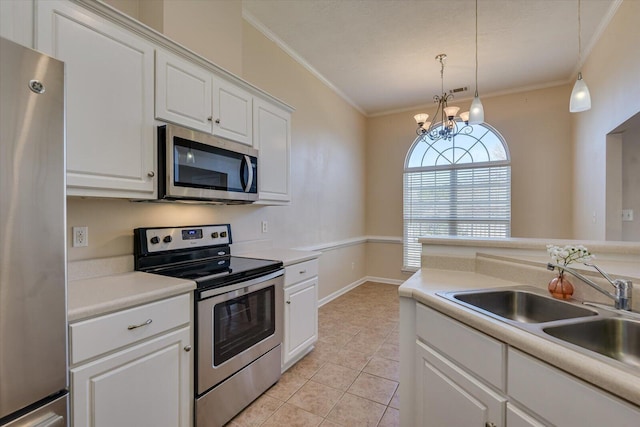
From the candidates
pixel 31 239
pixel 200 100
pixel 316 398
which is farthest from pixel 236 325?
pixel 200 100

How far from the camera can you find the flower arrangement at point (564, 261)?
4.59ft

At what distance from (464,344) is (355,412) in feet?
3.58

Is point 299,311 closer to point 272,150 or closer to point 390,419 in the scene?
point 390,419

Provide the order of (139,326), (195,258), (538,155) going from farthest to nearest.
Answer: (538,155), (195,258), (139,326)

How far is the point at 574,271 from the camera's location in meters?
1.39

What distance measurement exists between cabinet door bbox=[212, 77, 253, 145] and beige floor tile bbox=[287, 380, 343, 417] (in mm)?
1905

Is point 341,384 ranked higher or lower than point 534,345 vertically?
lower

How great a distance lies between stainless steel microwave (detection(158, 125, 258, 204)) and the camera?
173 cm

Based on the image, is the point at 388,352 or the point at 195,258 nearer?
the point at 195,258

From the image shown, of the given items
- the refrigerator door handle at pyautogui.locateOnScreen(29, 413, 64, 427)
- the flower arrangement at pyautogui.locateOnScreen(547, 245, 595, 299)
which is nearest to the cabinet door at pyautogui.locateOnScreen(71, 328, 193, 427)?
the refrigerator door handle at pyautogui.locateOnScreen(29, 413, 64, 427)

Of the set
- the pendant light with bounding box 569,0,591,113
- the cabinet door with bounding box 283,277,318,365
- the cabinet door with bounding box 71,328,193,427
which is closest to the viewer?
the cabinet door with bounding box 71,328,193,427

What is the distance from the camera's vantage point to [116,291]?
139 cm

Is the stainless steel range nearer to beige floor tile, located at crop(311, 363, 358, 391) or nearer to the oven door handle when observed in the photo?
the oven door handle

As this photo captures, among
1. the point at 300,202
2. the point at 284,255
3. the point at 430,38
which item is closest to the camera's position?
the point at 284,255
